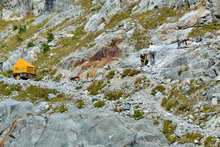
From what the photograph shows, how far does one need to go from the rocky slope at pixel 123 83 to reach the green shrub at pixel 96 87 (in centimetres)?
2

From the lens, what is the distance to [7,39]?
62188 mm

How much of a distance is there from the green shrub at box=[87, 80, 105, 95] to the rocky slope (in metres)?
0.02

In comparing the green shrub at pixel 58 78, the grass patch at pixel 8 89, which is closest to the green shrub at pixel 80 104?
the grass patch at pixel 8 89

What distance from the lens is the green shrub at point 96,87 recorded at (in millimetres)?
26047

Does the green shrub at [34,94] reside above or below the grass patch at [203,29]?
below

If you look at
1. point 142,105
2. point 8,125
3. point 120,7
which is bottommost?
point 8,125

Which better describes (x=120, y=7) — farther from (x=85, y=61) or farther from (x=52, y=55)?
(x=85, y=61)

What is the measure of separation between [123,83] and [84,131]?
918 centimetres

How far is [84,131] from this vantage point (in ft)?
57.5

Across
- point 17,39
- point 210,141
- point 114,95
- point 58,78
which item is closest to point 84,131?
point 114,95

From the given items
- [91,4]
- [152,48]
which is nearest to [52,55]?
[152,48]

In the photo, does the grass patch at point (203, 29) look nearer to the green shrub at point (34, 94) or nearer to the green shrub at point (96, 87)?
the green shrub at point (96, 87)

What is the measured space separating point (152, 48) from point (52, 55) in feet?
57.9

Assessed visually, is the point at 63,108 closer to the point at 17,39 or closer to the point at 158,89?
the point at 158,89
